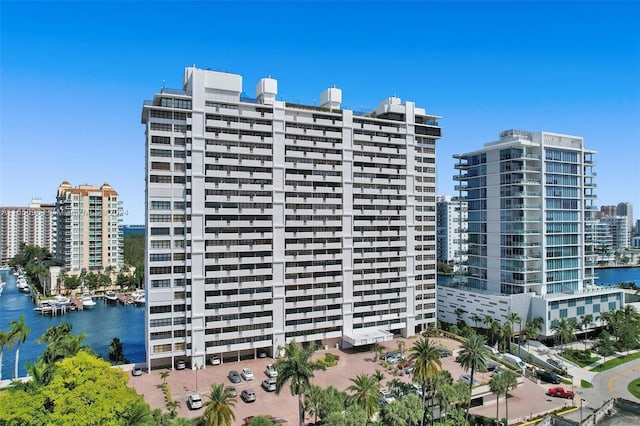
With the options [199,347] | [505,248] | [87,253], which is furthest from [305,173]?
[87,253]

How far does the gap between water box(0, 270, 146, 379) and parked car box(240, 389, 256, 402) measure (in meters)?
33.7

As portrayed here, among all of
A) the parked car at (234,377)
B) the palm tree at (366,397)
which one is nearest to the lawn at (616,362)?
the palm tree at (366,397)

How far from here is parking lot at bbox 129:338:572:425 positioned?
57.0 metres

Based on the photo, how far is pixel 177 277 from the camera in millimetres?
71000

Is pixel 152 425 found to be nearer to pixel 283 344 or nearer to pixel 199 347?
pixel 199 347

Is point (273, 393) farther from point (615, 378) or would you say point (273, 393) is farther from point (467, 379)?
point (615, 378)

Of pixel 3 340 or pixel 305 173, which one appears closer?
pixel 3 340

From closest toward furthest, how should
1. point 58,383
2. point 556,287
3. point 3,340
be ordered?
point 58,383 → point 3,340 → point 556,287

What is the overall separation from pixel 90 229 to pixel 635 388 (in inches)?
6882

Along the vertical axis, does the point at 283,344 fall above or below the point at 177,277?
below

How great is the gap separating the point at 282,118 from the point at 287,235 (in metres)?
20.9

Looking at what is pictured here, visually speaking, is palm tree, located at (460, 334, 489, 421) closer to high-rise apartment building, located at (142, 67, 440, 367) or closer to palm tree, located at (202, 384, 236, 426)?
palm tree, located at (202, 384, 236, 426)

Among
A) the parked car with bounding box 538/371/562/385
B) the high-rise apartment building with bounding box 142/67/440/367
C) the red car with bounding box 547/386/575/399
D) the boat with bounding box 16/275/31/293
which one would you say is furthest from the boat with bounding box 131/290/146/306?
the red car with bounding box 547/386/575/399

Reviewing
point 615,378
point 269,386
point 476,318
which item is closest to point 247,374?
point 269,386
